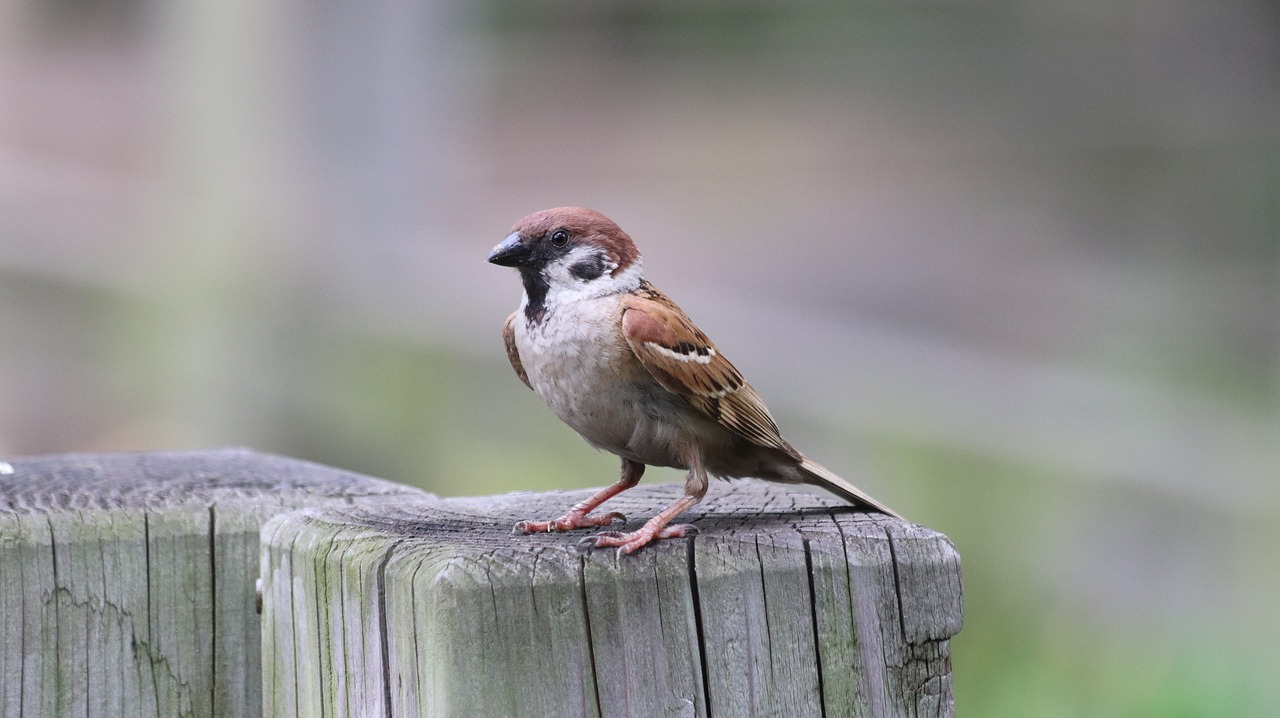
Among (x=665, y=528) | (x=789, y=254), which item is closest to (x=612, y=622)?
(x=665, y=528)

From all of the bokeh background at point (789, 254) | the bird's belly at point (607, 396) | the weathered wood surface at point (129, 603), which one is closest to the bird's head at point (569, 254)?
the bird's belly at point (607, 396)

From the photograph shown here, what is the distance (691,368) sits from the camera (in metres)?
2.29

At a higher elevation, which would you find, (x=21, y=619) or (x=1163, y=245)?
(x=1163, y=245)

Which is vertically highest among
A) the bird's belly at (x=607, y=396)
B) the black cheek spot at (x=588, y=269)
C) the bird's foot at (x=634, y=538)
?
the black cheek spot at (x=588, y=269)

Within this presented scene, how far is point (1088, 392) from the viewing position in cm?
605

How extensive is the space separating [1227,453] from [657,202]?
3129 mm

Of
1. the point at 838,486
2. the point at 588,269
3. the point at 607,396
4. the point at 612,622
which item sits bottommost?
the point at 612,622

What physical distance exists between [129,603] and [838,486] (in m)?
1.12

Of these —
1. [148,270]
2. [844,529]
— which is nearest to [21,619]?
[844,529]

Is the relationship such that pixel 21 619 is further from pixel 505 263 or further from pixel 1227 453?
pixel 1227 453

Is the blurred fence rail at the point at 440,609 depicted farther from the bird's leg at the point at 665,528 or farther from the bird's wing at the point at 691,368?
the bird's wing at the point at 691,368

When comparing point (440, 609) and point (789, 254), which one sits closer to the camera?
point (440, 609)

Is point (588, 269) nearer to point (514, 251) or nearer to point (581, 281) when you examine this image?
point (581, 281)

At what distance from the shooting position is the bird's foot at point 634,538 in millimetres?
1803
